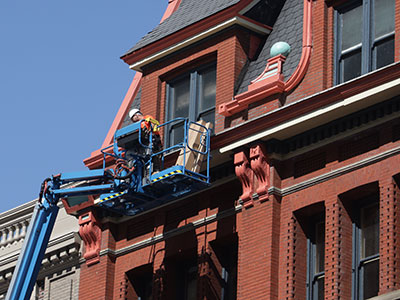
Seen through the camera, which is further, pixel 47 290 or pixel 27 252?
pixel 47 290

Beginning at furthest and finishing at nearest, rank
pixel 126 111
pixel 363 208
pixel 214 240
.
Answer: pixel 126 111 < pixel 214 240 < pixel 363 208

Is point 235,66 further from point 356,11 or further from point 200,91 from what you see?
point 356,11

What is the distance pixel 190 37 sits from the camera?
132 feet

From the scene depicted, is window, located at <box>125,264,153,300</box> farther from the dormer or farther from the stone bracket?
the stone bracket

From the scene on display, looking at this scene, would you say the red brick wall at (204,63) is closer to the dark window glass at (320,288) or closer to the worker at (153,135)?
the worker at (153,135)

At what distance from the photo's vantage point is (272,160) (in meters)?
36.8

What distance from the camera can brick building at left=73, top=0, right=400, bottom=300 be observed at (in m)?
34.6

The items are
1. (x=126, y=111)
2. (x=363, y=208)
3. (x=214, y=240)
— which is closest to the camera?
(x=363, y=208)

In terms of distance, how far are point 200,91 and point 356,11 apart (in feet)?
17.5

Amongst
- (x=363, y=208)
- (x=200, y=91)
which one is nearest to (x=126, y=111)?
(x=200, y=91)

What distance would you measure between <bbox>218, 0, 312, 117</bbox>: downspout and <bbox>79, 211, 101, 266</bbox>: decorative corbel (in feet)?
17.8

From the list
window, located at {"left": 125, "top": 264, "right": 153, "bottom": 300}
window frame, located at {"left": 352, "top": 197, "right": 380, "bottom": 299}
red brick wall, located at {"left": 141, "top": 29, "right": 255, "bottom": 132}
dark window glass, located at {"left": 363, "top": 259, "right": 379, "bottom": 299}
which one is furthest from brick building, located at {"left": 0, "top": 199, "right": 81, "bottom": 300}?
dark window glass, located at {"left": 363, "top": 259, "right": 379, "bottom": 299}

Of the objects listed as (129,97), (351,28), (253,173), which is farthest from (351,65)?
(129,97)

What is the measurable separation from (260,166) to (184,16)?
693cm
